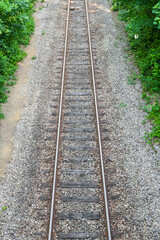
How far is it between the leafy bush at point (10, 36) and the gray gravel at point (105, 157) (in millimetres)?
1113

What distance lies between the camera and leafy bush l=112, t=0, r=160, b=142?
9.37m

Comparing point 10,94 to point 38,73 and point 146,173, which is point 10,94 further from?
point 146,173

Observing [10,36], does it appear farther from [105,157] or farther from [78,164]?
[105,157]

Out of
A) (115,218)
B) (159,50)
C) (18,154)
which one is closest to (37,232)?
(115,218)

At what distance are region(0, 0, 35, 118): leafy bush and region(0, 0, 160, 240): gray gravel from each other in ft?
3.65

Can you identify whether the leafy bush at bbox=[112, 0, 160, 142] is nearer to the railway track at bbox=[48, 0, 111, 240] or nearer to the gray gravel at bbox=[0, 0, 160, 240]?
the gray gravel at bbox=[0, 0, 160, 240]

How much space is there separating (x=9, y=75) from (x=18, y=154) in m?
5.15

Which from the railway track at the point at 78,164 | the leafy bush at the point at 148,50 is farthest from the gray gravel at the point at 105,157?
the leafy bush at the point at 148,50

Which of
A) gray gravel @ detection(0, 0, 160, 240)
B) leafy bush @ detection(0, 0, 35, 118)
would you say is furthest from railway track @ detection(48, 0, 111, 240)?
leafy bush @ detection(0, 0, 35, 118)

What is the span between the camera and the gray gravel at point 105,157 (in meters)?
6.16

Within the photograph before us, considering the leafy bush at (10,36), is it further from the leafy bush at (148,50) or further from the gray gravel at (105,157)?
the leafy bush at (148,50)

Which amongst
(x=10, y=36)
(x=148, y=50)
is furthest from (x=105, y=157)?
(x=10, y=36)

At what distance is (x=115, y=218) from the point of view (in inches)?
245

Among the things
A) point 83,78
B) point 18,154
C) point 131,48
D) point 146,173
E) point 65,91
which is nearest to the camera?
point 146,173
